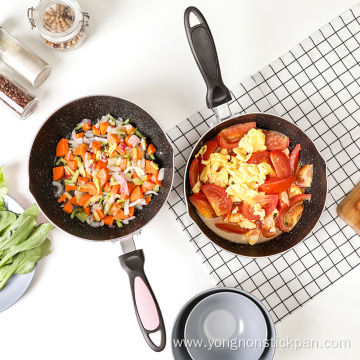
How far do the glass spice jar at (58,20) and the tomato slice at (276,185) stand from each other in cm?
84

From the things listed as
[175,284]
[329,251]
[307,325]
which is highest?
[175,284]

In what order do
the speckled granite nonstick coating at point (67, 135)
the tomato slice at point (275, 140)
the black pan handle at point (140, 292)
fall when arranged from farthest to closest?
the tomato slice at point (275, 140), the speckled granite nonstick coating at point (67, 135), the black pan handle at point (140, 292)

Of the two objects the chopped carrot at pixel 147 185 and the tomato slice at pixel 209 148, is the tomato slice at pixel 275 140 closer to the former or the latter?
the tomato slice at pixel 209 148

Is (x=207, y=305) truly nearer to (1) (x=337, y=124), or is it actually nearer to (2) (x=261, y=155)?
(2) (x=261, y=155)

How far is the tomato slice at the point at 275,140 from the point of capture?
63.1 inches

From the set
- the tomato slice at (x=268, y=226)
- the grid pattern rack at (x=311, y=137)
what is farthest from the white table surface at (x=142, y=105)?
the tomato slice at (x=268, y=226)

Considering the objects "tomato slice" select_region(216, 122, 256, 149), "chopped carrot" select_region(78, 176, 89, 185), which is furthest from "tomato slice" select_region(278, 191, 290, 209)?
"chopped carrot" select_region(78, 176, 89, 185)

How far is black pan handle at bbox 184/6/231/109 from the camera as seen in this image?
1.40m

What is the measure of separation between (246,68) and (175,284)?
2.78 ft

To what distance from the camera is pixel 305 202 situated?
1639 millimetres

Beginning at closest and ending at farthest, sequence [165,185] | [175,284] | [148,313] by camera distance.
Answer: [148,313], [165,185], [175,284]

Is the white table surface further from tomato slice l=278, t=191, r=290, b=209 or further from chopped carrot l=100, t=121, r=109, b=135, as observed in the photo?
tomato slice l=278, t=191, r=290, b=209

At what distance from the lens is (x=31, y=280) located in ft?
5.18

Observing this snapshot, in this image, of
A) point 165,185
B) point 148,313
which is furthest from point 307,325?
point 165,185
